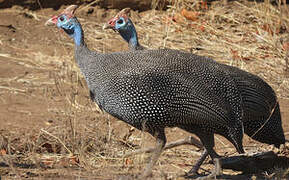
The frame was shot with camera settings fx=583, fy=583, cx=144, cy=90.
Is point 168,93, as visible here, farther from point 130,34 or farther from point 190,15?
point 190,15

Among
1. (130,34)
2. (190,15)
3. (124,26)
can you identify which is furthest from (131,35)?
(190,15)

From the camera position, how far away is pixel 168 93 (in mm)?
3830

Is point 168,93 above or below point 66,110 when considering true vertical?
above

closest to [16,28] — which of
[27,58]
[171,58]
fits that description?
[27,58]

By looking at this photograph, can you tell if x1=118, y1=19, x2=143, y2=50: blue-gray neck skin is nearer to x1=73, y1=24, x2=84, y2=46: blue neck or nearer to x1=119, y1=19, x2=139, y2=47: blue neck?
x1=119, y1=19, x2=139, y2=47: blue neck

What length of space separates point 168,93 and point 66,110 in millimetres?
1079

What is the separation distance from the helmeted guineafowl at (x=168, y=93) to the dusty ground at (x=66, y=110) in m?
0.23

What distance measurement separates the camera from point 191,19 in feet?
26.5

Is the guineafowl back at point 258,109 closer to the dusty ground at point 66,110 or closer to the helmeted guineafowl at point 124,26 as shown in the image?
the dusty ground at point 66,110

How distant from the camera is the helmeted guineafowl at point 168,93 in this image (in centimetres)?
383

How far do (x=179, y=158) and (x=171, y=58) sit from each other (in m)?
1.14

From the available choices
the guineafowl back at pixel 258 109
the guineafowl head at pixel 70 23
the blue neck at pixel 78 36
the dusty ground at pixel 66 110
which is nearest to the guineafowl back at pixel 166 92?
the guineafowl back at pixel 258 109

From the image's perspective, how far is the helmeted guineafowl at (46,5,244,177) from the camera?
3.83 metres

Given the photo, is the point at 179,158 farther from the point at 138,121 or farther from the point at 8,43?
the point at 8,43
